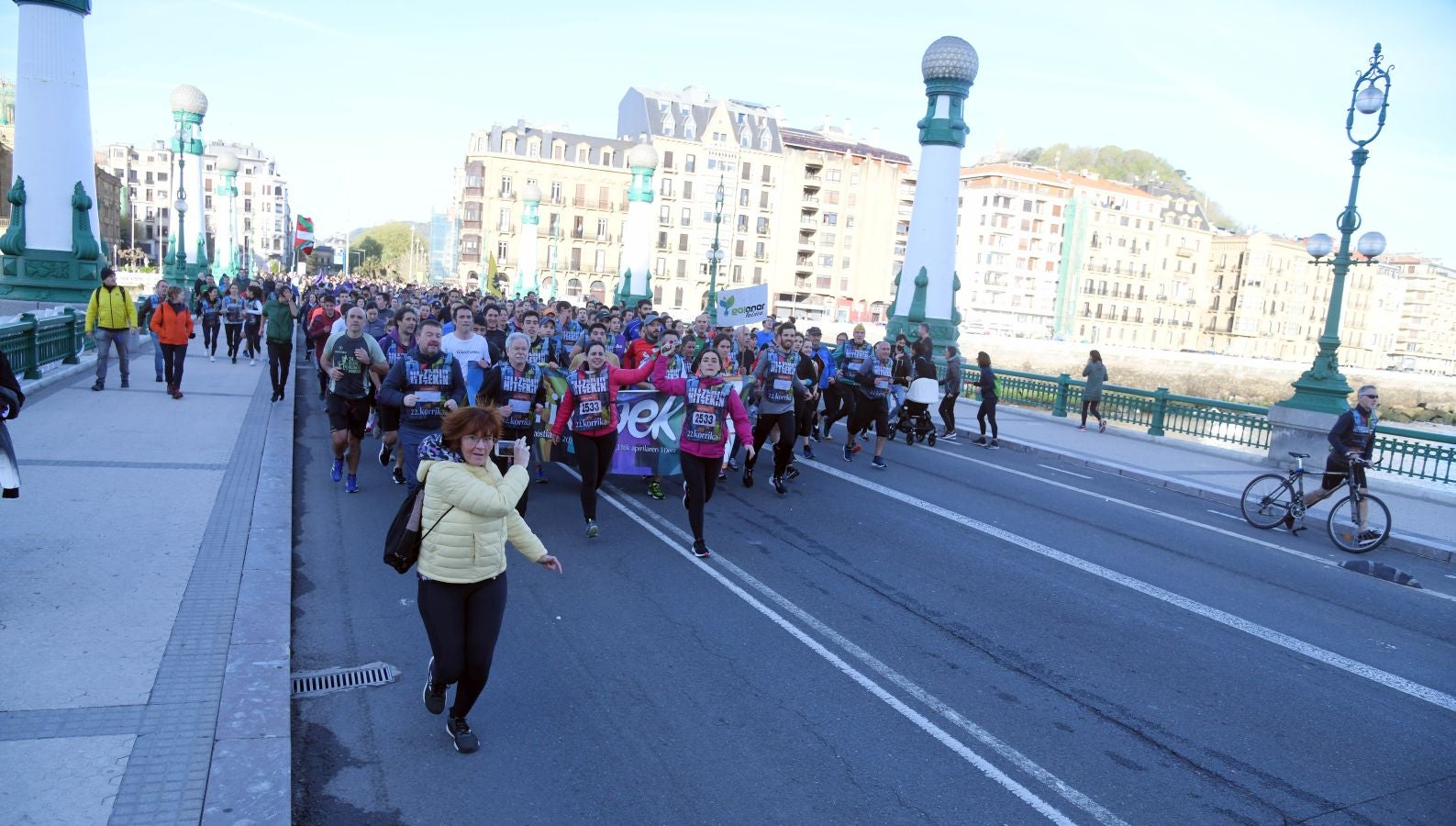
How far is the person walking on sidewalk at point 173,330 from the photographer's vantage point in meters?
15.0

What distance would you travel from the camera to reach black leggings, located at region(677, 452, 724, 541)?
8.84 m

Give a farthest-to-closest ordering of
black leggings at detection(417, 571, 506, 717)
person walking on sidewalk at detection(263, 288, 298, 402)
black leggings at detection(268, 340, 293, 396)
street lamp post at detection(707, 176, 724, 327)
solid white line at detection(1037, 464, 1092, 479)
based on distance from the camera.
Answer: street lamp post at detection(707, 176, 724, 327)
black leggings at detection(268, 340, 293, 396)
person walking on sidewalk at detection(263, 288, 298, 402)
solid white line at detection(1037, 464, 1092, 479)
black leggings at detection(417, 571, 506, 717)

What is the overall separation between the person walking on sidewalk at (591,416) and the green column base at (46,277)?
57.1ft

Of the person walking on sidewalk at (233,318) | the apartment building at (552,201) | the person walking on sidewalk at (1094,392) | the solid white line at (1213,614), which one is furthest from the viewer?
the apartment building at (552,201)

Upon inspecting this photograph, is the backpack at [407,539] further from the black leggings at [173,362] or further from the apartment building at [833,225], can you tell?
the apartment building at [833,225]

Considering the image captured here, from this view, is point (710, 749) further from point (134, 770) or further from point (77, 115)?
point (77, 115)

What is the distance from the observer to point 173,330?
49.6 ft

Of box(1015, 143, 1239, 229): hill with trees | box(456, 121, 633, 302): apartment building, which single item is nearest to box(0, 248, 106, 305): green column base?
box(456, 121, 633, 302): apartment building

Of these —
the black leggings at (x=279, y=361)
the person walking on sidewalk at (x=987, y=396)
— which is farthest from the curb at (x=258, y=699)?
the person walking on sidewalk at (x=987, y=396)

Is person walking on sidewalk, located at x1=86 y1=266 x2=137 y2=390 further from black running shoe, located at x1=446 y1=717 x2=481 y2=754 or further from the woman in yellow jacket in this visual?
black running shoe, located at x1=446 y1=717 x2=481 y2=754

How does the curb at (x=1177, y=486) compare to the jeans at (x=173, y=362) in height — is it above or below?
below

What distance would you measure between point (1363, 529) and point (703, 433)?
8226 millimetres

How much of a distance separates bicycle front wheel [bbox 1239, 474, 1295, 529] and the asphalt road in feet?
5.41

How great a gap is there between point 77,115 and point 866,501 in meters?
19.6
